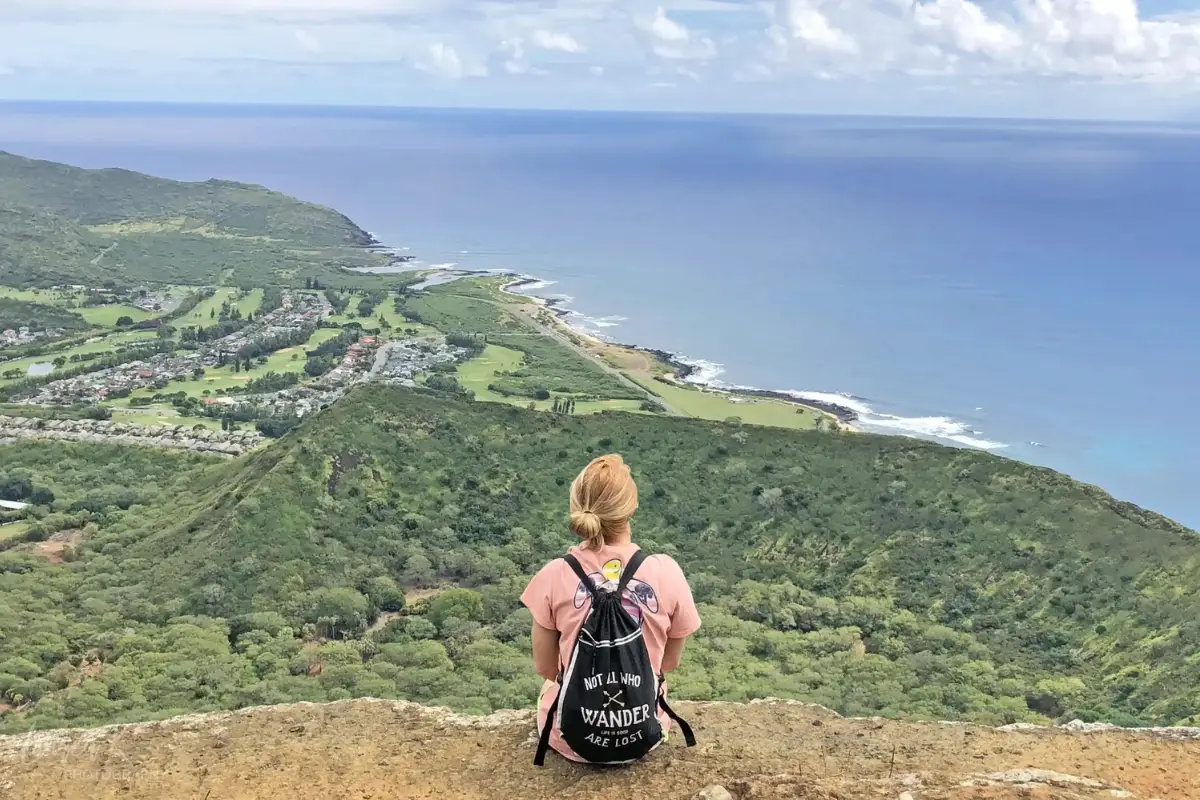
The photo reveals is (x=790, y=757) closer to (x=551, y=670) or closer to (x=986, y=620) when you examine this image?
(x=551, y=670)

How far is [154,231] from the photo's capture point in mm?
121750

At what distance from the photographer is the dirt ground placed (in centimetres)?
644

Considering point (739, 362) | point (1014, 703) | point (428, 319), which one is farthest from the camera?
point (428, 319)

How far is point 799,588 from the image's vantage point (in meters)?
26.8

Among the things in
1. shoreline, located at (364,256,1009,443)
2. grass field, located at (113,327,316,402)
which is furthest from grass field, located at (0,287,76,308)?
shoreline, located at (364,256,1009,443)

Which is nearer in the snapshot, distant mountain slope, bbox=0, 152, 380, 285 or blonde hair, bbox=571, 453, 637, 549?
blonde hair, bbox=571, 453, 637, 549

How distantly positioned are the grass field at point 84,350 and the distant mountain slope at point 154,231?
2362 cm

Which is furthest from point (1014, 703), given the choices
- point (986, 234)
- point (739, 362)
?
point (986, 234)

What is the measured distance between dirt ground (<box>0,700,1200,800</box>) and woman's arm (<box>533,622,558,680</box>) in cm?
109

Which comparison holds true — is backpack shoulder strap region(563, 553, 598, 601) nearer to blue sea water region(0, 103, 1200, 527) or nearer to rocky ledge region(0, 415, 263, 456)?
rocky ledge region(0, 415, 263, 456)

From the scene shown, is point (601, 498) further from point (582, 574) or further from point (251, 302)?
point (251, 302)

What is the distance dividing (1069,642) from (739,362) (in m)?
45.5

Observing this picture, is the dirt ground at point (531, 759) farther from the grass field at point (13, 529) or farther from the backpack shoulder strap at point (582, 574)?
the grass field at point (13, 529)

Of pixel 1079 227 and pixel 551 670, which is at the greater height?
pixel 1079 227
